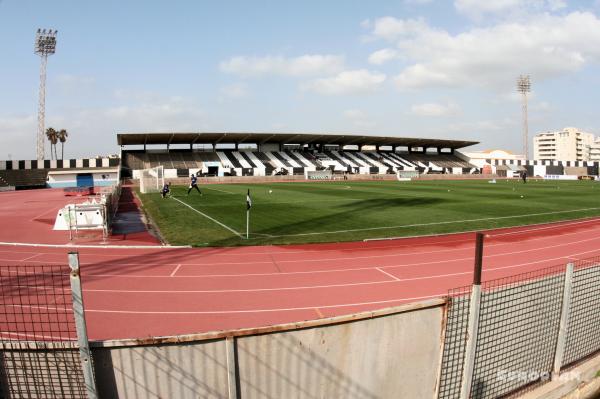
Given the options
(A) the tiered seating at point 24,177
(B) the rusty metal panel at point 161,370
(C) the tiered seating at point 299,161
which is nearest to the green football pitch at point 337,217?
(B) the rusty metal panel at point 161,370

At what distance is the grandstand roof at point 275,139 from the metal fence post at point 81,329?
215 ft

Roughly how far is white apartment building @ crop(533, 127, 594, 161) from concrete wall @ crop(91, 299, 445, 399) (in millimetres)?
204643

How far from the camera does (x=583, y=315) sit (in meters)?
6.23

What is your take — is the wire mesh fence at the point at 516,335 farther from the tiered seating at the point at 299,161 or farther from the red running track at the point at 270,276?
the tiered seating at the point at 299,161

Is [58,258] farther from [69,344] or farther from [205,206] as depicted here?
[205,206]

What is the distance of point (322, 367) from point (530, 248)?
46.1ft

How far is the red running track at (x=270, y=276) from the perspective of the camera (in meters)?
8.69

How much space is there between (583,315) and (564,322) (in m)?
0.62

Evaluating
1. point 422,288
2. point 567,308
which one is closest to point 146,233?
point 422,288

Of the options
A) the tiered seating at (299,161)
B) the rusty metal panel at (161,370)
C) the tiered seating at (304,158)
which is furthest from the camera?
the tiered seating at (304,158)

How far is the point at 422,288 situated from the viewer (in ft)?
34.8

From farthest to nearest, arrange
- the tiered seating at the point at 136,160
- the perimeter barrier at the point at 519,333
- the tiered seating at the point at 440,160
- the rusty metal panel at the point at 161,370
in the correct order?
the tiered seating at the point at 440,160 → the tiered seating at the point at 136,160 → the perimeter barrier at the point at 519,333 → the rusty metal panel at the point at 161,370

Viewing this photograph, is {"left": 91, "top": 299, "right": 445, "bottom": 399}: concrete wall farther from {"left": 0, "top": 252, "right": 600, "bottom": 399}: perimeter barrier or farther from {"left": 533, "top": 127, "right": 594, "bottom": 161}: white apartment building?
{"left": 533, "top": 127, "right": 594, "bottom": 161}: white apartment building

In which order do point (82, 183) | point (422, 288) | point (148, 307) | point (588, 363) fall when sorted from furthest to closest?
point (82, 183)
point (422, 288)
point (148, 307)
point (588, 363)
